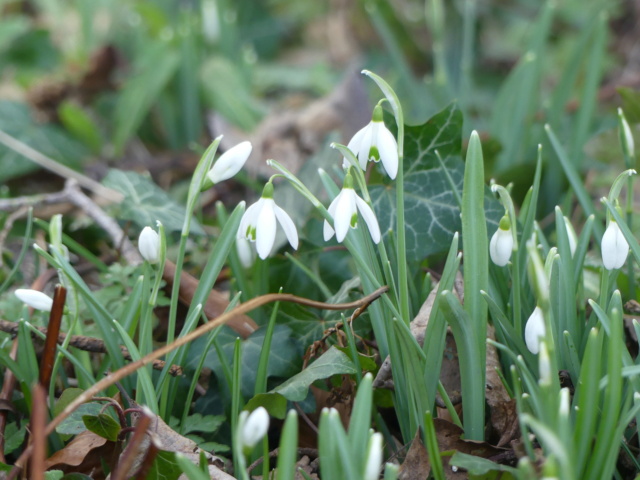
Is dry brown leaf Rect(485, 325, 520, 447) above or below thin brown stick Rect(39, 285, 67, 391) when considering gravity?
below

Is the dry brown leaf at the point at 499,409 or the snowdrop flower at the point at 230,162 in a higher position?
the snowdrop flower at the point at 230,162

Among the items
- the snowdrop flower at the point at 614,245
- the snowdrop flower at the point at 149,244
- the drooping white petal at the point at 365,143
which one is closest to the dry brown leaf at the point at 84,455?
the snowdrop flower at the point at 149,244

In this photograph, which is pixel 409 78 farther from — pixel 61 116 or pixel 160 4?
pixel 160 4

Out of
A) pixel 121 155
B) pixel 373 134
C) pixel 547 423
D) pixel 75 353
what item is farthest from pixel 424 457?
pixel 121 155

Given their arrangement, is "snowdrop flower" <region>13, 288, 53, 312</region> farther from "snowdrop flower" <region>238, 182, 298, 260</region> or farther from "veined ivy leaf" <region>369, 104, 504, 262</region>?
"veined ivy leaf" <region>369, 104, 504, 262</region>

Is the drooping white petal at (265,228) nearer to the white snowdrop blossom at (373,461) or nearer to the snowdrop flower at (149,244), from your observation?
the snowdrop flower at (149,244)

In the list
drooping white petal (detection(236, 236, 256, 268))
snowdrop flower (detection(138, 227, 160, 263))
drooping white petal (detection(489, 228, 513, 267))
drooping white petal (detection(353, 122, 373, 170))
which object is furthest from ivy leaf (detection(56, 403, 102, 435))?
drooping white petal (detection(489, 228, 513, 267))
